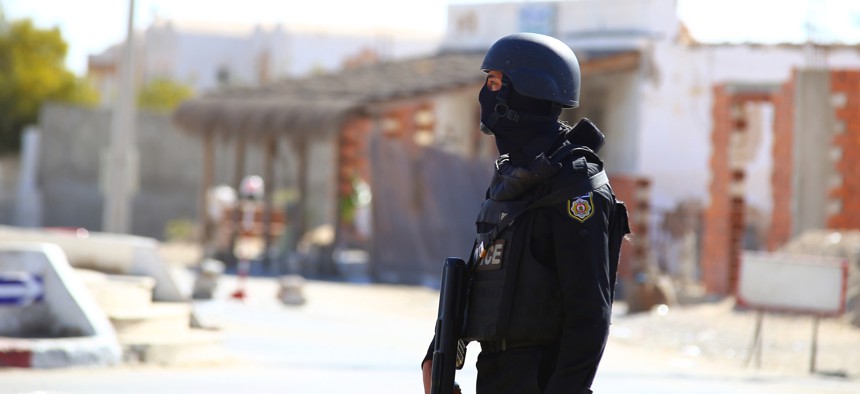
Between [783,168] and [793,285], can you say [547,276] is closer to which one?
[793,285]

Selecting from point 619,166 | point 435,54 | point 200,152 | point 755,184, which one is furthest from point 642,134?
point 200,152

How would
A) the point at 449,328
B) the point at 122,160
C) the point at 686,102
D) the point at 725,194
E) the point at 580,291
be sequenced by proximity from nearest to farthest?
the point at 580,291
the point at 449,328
the point at 122,160
the point at 725,194
the point at 686,102

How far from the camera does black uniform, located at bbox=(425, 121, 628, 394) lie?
398 centimetres

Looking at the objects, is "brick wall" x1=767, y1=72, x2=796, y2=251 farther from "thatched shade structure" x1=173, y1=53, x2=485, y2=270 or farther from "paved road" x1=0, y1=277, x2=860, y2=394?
"thatched shade structure" x1=173, y1=53, x2=485, y2=270

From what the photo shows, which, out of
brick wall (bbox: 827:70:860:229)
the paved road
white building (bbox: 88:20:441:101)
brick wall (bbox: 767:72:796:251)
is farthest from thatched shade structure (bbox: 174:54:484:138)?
white building (bbox: 88:20:441:101)

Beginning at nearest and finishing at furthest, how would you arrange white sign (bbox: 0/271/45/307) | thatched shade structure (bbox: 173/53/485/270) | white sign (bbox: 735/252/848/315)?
white sign (bbox: 0/271/45/307) → white sign (bbox: 735/252/848/315) → thatched shade structure (bbox: 173/53/485/270)

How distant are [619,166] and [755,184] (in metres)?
3.69

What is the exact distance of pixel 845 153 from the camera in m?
19.8

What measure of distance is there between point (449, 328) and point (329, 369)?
292 inches

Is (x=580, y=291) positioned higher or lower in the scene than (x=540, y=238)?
lower

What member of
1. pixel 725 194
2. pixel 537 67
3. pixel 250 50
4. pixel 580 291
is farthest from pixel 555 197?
pixel 250 50

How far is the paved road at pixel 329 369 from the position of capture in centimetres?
989

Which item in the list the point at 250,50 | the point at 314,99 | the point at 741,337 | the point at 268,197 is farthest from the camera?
the point at 250,50

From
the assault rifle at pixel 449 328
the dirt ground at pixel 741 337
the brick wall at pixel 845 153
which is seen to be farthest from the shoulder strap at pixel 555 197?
A: the brick wall at pixel 845 153
